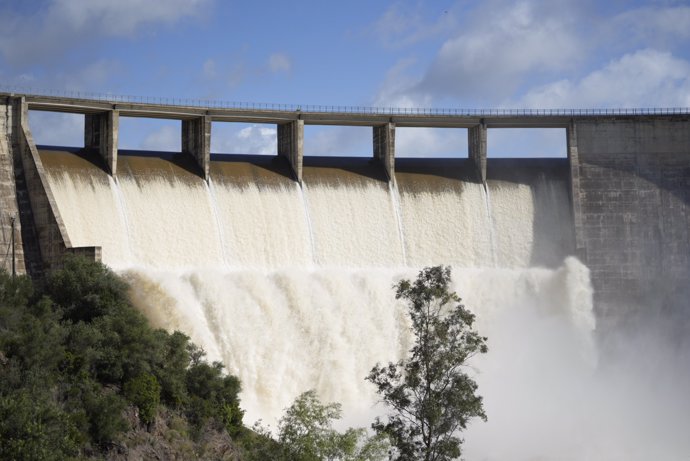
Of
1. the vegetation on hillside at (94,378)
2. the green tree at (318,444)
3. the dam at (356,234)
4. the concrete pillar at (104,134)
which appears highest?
the concrete pillar at (104,134)

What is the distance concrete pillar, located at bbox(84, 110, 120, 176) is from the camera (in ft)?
178

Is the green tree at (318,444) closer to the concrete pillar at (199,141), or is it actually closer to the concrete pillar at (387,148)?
the concrete pillar at (199,141)

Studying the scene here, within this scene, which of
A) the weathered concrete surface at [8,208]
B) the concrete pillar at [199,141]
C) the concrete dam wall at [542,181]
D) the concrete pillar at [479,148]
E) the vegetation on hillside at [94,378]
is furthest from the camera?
the concrete pillar at [479,148]

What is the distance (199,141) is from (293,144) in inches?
174

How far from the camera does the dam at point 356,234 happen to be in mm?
52000

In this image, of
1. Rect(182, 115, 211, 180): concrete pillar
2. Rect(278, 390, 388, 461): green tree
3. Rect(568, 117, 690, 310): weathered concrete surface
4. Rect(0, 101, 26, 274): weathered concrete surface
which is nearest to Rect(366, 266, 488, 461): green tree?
Rect(278, 390, 388, 461): green tree

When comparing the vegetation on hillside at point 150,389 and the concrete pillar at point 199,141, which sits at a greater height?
the concrete pillar at point 199,141

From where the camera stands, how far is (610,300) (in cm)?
6156

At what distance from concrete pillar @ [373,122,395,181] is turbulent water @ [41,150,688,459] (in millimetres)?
614

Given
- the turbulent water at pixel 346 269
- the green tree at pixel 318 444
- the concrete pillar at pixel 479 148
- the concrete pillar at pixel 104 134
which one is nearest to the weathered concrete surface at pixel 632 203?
the turbulent water at pixel 346 269

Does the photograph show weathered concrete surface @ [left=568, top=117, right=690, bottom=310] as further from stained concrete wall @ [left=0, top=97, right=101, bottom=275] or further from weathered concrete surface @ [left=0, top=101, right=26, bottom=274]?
weathered concrete surface @ [left=0, top=101, right=26, bottom=274]

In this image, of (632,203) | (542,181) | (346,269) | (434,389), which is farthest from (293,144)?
(434,389)

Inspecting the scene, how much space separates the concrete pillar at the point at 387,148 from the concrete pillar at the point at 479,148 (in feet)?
13.9

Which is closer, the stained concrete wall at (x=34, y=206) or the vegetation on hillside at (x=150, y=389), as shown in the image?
the vegetation on hillside at (x=150, y=389)
